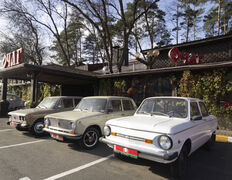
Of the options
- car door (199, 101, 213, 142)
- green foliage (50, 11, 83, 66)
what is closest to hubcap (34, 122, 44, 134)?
car door (199, 101, 213, 142)

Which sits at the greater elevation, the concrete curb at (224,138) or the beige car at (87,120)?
the beige car at (87,120)

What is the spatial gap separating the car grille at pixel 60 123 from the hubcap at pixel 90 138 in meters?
0.60

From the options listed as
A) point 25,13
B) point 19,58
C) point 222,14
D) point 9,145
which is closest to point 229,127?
point 9,145

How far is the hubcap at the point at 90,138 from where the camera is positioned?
16.2 ft

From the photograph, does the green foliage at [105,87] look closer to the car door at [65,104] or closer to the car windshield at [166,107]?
the car door at [65,104]

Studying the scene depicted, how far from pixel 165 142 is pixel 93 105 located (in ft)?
11.0

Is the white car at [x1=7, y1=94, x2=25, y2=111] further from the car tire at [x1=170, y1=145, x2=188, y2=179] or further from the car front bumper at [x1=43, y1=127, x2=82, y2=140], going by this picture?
the car tire at [x1=170, y1=145, x2=188, y2=179]

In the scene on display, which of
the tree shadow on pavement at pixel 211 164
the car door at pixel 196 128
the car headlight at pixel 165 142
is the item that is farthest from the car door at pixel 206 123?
the car headlight at pixel 165 142

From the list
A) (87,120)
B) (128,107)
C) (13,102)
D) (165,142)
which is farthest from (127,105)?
(13,102)

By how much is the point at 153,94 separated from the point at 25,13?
19.5 meters

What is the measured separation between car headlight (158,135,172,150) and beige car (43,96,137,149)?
8.11 ft

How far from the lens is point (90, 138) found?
5016mm

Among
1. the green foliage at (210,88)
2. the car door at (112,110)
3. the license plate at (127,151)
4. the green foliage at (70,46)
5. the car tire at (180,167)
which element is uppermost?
the green foliage at (70,46)

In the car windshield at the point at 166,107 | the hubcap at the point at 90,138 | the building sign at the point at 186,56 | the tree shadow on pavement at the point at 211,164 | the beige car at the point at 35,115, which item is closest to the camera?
the tree shadow on pavement at the point at 211,164
